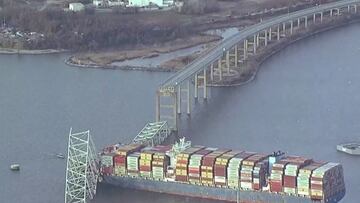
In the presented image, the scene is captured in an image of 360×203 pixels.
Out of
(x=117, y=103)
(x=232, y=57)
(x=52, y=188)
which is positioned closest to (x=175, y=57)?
(x=232, y=57)

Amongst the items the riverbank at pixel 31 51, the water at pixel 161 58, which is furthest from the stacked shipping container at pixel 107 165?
the riverbank at pixel 31 51

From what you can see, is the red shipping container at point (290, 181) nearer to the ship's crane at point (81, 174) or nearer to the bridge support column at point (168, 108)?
the ship's crane at point (81, 174)

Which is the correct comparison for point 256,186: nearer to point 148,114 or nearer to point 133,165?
point 133,165

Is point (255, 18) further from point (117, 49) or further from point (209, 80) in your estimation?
point (209, 80)

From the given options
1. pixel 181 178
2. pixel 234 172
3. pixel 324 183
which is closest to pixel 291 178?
pixel 324 183

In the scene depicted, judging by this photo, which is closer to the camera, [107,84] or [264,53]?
[107,84]
